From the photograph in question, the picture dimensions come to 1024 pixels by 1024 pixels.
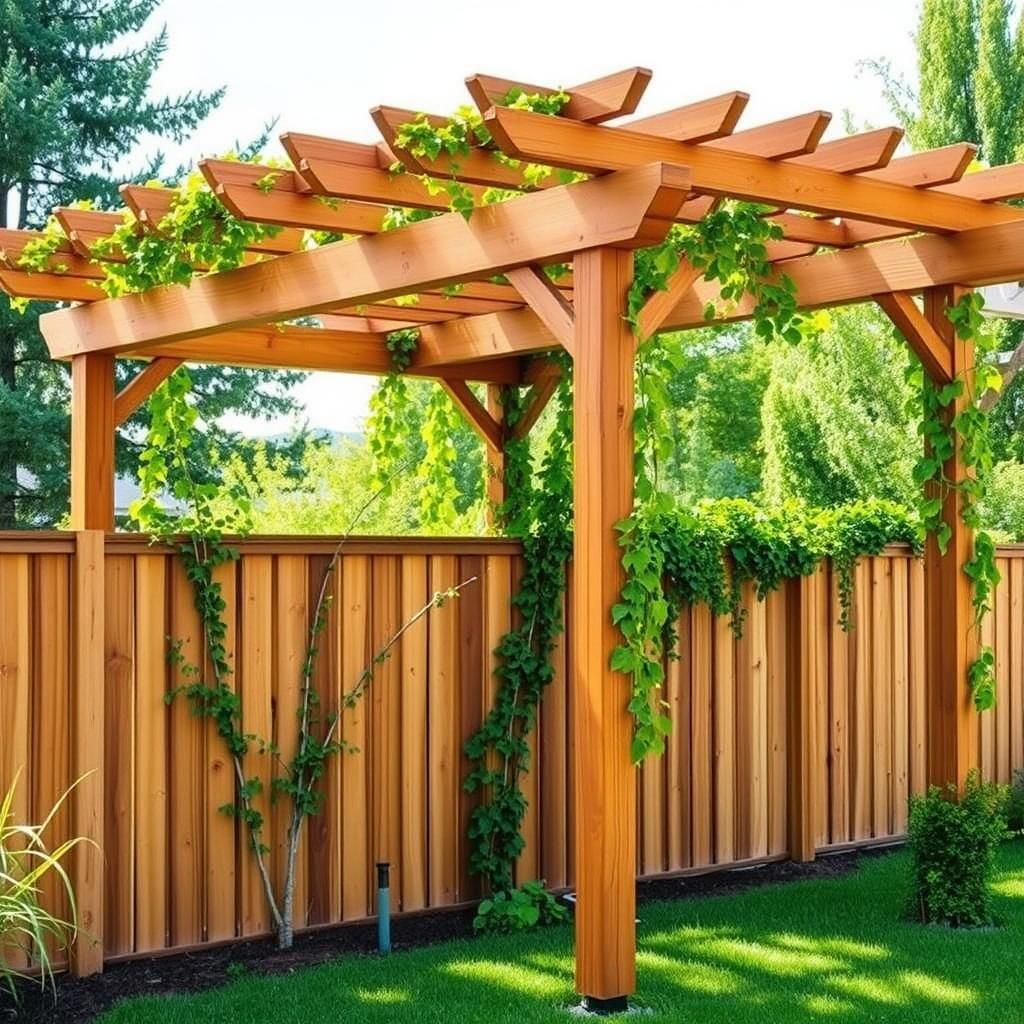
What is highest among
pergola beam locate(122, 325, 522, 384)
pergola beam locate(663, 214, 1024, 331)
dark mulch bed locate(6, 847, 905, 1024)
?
→ pergola beam locate(663, 214, 1024, 331)

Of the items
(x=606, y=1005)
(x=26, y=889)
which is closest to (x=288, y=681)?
(x=26, y=889)

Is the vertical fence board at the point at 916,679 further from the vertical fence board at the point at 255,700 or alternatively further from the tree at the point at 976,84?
the tree at the point at 976,84

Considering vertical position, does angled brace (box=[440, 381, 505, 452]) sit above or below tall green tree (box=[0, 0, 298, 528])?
below

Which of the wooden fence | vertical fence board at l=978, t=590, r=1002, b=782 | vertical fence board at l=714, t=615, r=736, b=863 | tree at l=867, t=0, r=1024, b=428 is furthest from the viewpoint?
tree at l=867, t=0, r=1024, b=428

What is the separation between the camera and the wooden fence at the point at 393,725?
5.58 metres

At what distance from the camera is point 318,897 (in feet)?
20.1

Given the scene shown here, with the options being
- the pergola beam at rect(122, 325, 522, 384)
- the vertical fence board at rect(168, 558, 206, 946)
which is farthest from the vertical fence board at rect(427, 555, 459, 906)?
the pergola beam at rect(122, 325, 522, 384)

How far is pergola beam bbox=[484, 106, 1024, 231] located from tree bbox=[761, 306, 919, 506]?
1444cm

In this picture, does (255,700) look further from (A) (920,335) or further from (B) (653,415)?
(A) (920,335)

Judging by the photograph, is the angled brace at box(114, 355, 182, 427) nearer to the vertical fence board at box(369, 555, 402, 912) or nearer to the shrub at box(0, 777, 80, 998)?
the vertical fence board at box(369, 555, 402, 912)

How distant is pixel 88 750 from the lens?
547cm

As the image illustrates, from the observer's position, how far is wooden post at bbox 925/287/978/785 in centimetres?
627

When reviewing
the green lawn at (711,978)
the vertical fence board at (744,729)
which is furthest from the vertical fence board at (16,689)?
the vertical fence board at (744,729)

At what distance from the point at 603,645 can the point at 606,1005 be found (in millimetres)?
1115
